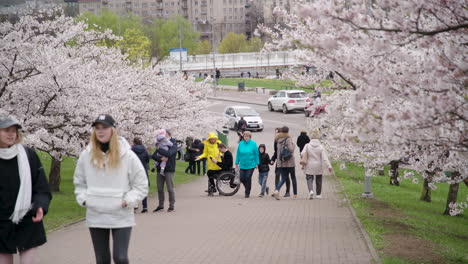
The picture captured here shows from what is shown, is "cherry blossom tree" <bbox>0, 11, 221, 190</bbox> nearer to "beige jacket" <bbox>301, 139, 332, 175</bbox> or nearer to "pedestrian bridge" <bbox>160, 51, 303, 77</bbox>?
"beige jacket" <bbox>301, 139, 332, 175</bbox>

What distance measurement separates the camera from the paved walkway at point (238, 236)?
32.5 feet

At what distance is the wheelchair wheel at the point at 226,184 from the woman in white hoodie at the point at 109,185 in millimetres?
12667

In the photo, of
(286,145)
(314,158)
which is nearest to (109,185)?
(286,145)

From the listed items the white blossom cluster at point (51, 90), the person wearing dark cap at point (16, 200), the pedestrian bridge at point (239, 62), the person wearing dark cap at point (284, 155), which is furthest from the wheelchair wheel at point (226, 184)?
the pedestrian bridge at point (239, 62)

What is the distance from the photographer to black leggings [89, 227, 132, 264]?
6.43 meters

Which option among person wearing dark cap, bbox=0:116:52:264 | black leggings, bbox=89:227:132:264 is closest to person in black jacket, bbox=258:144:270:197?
black leggings, bbox=89:227:132:264

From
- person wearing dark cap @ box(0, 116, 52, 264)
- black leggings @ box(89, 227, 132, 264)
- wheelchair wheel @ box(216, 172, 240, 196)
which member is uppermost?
person wearing dark cap @ box(0, 116, 52, 264)

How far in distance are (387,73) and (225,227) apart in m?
6.57

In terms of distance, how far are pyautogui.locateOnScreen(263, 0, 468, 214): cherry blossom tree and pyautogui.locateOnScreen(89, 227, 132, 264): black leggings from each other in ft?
7.56

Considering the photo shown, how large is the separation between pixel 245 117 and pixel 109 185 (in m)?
38.9

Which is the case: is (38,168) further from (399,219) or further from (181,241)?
(399,219)

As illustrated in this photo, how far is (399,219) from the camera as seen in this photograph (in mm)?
14695

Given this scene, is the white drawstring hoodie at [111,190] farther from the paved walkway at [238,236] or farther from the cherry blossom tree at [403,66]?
the paved walkway at [238,236]

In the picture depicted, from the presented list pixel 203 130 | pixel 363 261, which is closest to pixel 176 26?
pixel 203 130
